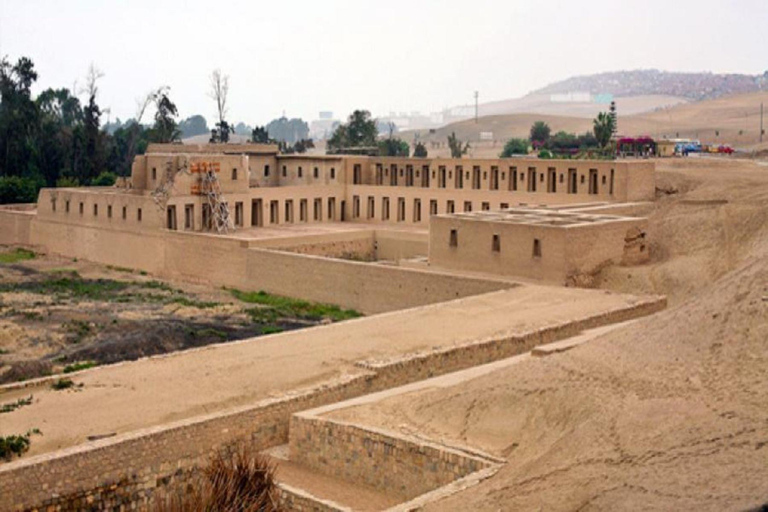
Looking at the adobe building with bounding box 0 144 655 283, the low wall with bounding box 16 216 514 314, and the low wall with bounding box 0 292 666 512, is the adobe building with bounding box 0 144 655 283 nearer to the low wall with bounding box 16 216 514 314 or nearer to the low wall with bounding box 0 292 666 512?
the low wall with bounding box 16 216 514 314

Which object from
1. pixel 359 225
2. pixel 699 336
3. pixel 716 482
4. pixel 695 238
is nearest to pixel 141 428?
pixel 699 336

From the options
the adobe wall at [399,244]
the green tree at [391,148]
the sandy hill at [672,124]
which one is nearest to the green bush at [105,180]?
the adobe wall at [399,244]

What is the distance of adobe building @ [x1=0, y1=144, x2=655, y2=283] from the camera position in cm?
2730

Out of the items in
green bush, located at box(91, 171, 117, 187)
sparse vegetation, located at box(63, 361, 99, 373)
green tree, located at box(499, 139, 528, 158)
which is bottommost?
sparse vegetation, located at box(63, 361, 99, 373)

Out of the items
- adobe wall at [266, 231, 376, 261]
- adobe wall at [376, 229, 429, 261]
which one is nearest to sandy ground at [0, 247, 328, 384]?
adobe wall at [266, 231, 376, 261]

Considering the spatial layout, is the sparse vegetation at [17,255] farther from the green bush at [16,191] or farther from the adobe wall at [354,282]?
the adobe wall at [354,282]

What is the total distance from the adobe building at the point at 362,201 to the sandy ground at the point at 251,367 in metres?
4.40

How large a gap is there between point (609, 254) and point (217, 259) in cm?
1148

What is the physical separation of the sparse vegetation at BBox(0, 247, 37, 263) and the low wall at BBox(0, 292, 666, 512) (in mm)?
24345

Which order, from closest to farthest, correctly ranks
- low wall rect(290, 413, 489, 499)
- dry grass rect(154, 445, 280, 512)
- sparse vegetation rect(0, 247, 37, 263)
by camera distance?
dry grass rect(154, 445, 280, 512) < low wall rect(290, 413, 489, 499) < sparse vegetation rect(0, 247, 37, 263)

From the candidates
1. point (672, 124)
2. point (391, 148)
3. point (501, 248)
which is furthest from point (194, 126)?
point (501, 248)

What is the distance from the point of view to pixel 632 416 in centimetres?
1126

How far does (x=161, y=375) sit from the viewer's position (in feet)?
54.7

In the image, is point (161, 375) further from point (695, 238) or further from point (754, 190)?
point (754, 190)
